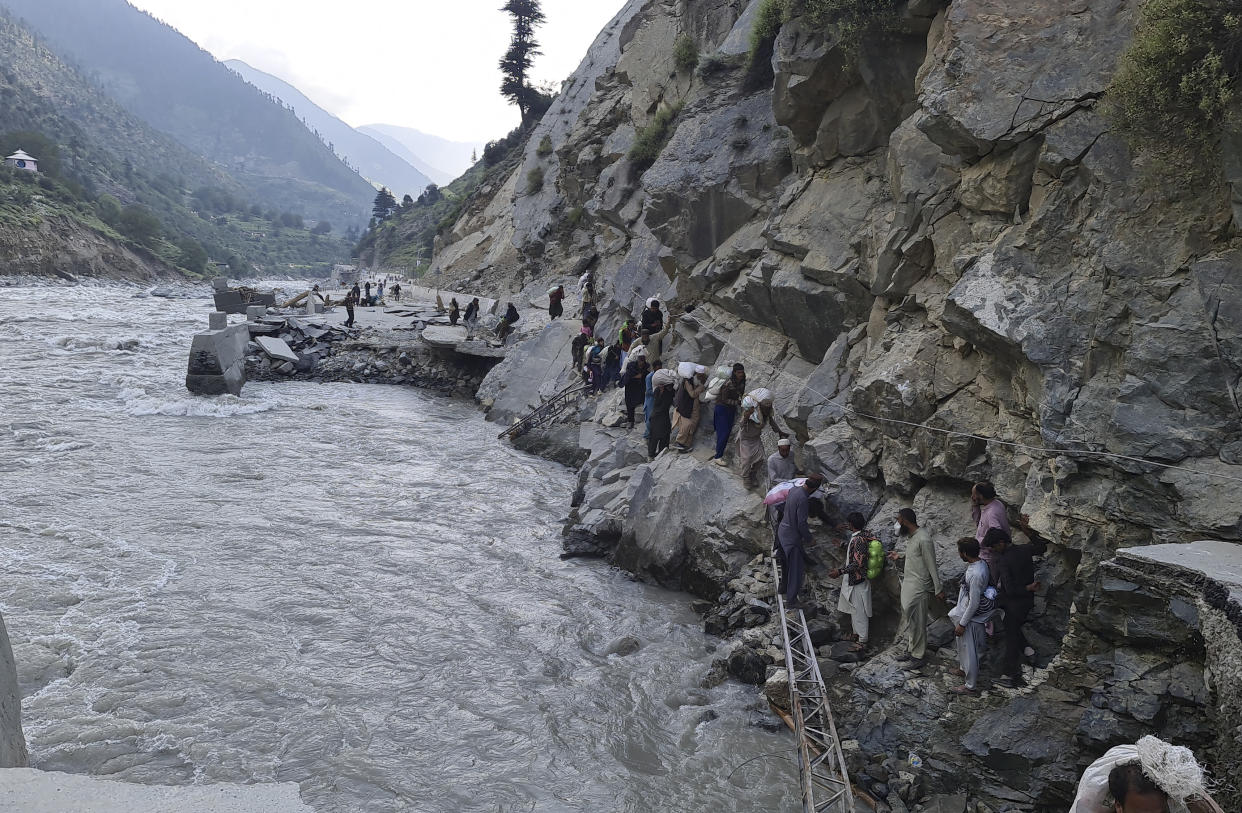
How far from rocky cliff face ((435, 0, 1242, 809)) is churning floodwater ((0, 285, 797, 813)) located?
1232mm

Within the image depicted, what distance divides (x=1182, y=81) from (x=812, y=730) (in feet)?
18.3

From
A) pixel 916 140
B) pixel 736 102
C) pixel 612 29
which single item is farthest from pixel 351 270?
pixel 916 140

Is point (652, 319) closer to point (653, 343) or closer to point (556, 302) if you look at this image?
point (653, 343)

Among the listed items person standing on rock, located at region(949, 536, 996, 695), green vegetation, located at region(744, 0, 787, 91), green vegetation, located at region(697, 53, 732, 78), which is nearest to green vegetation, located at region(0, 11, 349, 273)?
green vegetation, located at region(697, 53, 732, 78)

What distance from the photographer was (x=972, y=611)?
5.99 metres

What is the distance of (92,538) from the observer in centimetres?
1062

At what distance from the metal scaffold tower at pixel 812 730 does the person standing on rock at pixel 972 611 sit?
112 cm

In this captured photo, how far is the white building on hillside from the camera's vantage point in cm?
7476

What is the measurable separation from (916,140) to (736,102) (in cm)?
734

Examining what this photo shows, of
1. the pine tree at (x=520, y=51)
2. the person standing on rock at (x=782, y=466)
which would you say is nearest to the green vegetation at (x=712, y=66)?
the person standing on rock at (x=782, y=466)

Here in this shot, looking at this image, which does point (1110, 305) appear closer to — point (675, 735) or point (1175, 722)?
point (1175, 722)

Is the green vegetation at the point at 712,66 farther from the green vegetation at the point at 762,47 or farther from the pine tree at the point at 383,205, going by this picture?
the pine tree at the point at 383,205

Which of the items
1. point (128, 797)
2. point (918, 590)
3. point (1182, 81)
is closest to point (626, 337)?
point (918, 590)

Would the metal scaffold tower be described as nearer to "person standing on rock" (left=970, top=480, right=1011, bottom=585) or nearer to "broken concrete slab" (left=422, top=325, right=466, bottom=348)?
"person standing on rock" (left=970, top=480, right=1011, bottom=585)
